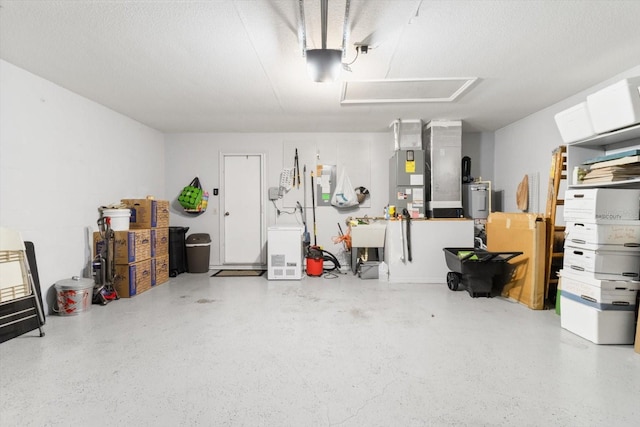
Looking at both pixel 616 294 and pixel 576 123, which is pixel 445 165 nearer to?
pixel 576 123

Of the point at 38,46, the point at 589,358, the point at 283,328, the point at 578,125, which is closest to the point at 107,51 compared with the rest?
the point at 38,46

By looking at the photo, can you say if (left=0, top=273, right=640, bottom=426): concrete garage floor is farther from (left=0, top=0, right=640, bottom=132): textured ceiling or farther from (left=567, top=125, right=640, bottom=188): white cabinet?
(left=0, top=0, right=640, bottom=132): textured ceiling

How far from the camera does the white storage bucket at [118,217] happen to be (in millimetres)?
4086

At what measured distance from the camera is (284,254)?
16.2 feet

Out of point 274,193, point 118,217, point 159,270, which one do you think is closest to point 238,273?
point 159,270

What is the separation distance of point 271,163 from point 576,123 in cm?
444

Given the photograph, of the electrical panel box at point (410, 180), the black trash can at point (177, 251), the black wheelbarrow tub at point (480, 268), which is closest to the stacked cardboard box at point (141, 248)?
the black trash can at point (177, 251)

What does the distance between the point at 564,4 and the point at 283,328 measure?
10.9 ft

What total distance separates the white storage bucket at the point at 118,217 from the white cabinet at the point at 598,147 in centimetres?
526

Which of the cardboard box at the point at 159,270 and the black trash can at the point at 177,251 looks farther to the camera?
the black trash can at the point at 177,251

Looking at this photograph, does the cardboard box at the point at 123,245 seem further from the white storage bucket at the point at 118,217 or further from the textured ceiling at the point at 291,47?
the textured ceiling at the point at 291,47

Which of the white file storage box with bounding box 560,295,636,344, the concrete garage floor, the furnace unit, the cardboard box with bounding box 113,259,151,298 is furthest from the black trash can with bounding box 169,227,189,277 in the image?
the white file storage box with bounding box 560,295,636,344

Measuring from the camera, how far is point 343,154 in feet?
19.1

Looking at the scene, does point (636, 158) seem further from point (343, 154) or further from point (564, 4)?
point (343, 154)
